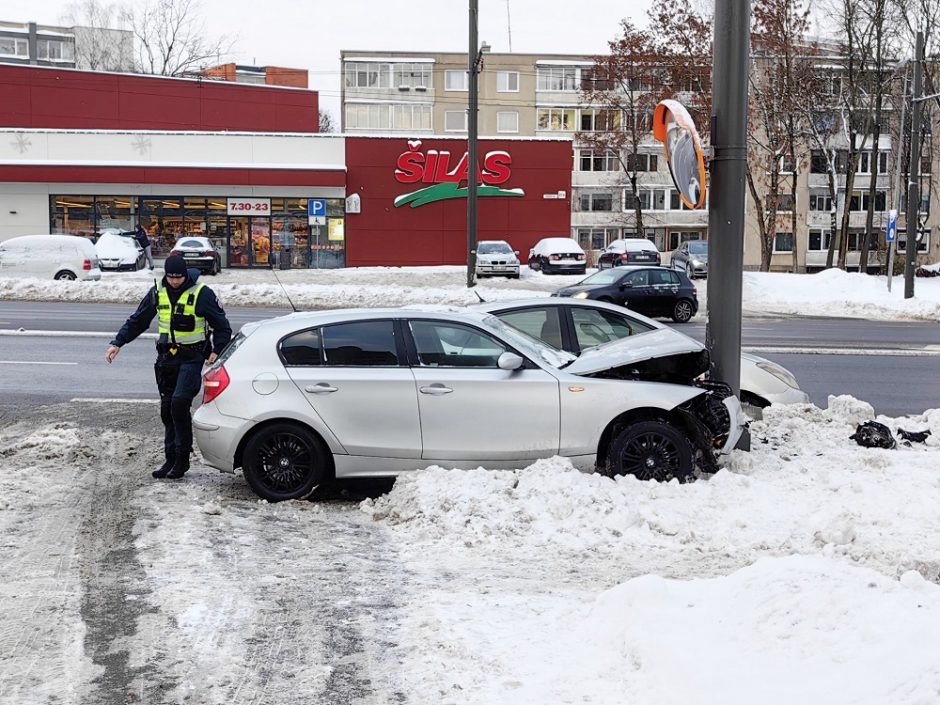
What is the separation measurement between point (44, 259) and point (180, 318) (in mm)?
24932

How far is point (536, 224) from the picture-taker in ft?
151

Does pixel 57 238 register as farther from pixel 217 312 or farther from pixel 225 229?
pixel 217 312

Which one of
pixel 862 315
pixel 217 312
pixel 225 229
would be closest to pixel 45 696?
pixel 217 312

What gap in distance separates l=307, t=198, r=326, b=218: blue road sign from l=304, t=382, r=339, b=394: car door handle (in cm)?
3755

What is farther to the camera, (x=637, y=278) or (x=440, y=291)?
(x=440, y=291)

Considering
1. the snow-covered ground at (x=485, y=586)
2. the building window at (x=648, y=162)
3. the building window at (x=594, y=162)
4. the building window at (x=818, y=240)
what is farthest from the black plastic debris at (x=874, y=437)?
the building window at (x=818, y=240)

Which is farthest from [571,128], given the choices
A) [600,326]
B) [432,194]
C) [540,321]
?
[540,321]

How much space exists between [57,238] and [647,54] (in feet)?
103

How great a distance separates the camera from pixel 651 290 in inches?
973

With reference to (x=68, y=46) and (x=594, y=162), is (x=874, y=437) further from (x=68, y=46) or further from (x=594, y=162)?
(x=68, y=46)

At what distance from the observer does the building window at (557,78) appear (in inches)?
3233

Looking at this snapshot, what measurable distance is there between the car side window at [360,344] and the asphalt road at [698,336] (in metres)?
5.36

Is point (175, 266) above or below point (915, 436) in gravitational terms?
above

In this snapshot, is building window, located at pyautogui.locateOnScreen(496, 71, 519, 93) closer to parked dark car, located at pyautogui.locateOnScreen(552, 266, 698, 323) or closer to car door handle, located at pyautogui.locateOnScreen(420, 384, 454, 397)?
parked dark car, located at pyautogui.locateOnScreen(552, 266, 698, 323)
